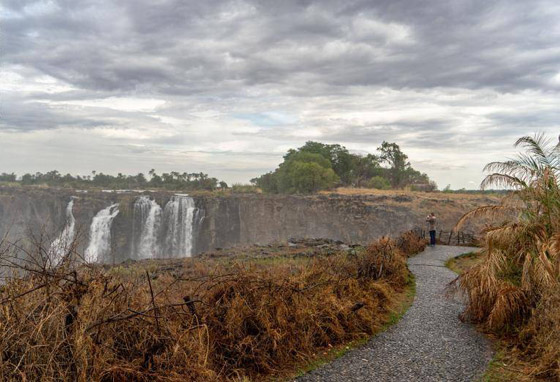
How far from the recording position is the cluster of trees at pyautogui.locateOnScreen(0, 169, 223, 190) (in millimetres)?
65938

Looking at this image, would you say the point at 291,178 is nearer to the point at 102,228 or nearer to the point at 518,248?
the point at 102,228

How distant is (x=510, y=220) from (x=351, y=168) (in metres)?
57.8

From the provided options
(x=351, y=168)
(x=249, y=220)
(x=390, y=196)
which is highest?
(x=351, y=168)

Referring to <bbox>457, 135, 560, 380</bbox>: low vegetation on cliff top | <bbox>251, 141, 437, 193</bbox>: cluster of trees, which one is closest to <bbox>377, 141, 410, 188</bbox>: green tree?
<bbox>251, 141, 437, 193</bbox>: cluster of trees

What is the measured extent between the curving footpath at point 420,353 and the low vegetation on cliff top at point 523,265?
497mm

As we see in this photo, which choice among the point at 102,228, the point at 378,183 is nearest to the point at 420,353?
the point at 102,228

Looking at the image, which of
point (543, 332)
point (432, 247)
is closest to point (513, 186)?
point (543, 332)

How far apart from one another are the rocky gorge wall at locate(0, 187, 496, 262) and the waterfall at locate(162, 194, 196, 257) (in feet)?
0.31

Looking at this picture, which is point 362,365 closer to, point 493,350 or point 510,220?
point 493,350

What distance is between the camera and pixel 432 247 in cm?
2123

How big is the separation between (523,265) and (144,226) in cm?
3912

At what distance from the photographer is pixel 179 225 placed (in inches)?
1655

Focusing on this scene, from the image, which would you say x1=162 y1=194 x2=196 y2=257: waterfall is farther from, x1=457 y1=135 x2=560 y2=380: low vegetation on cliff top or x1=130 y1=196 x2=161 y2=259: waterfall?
x1=457 y1=135 x2=560 y2=380: low vegetation on cliff top

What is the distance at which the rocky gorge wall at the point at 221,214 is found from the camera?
123 feet
